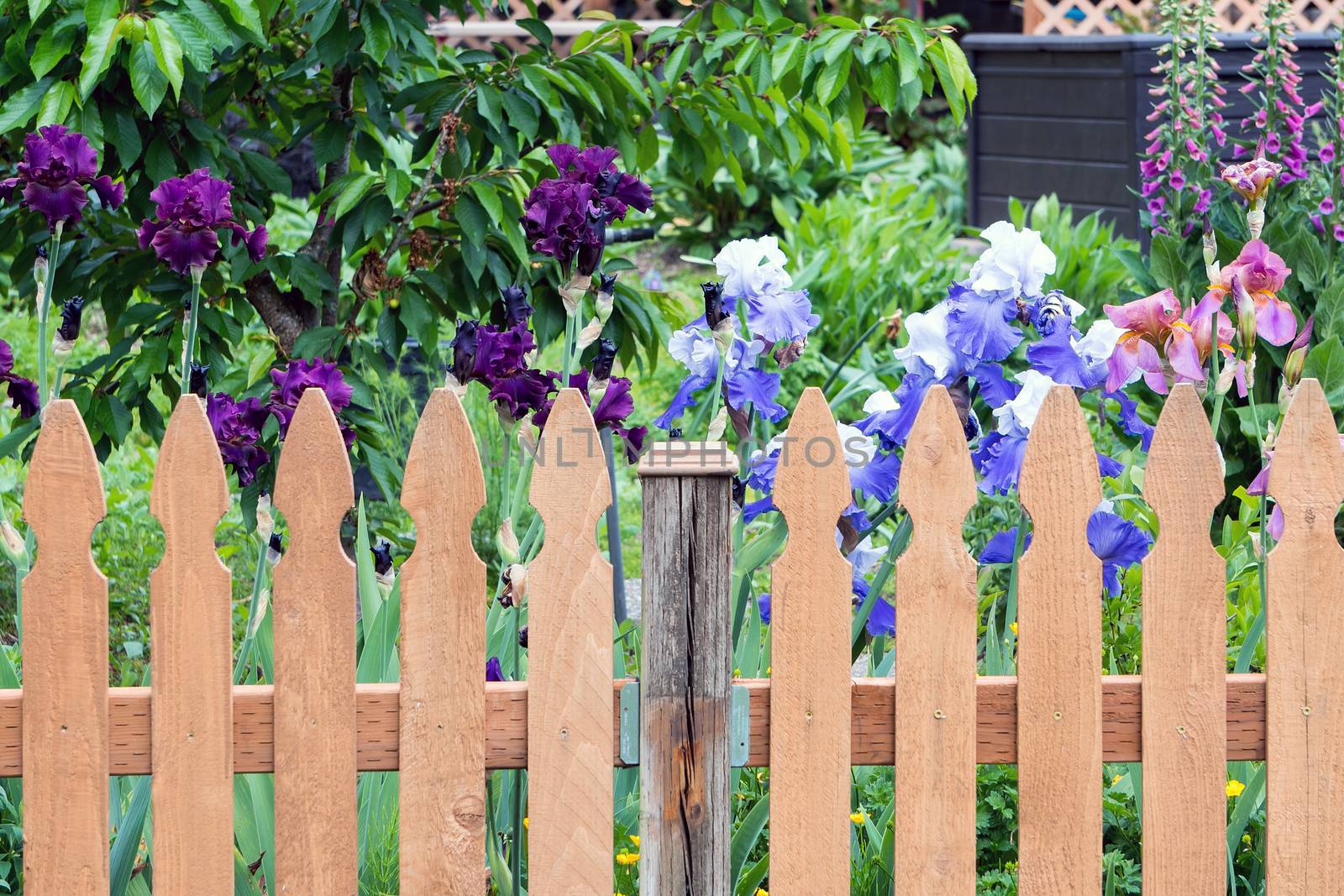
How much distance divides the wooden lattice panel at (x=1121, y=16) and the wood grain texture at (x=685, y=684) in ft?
21.8

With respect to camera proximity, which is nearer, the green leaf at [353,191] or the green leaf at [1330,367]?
the green leaf at [353,191]

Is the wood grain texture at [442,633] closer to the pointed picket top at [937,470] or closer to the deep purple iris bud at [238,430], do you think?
the deep purple iris bud at [238,430]

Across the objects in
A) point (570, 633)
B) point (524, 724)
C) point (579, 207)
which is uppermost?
point (579, 207)

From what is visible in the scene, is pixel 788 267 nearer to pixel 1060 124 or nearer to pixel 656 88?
pixel 1060 124

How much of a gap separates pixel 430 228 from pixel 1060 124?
18.6 feet

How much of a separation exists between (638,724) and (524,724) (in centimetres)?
13

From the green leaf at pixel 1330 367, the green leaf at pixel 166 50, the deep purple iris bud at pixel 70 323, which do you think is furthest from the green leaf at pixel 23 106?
the green leaf at pixel 1330 367

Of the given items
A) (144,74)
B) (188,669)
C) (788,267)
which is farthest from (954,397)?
(788,267)

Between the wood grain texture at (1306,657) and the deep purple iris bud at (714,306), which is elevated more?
the deep purple iris bud at (714,306)

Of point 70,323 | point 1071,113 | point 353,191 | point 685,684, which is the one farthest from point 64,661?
point 1071,113

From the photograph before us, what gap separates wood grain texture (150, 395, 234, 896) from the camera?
155 centimetres

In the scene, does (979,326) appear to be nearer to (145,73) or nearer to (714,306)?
(714,306)

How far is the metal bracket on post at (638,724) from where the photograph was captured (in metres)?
1.60

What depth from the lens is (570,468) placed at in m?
1.57
